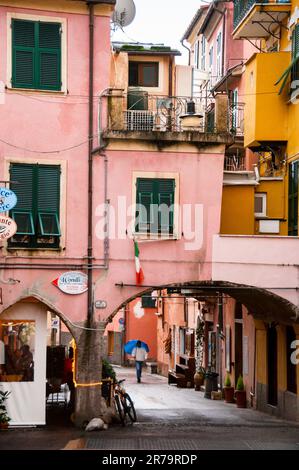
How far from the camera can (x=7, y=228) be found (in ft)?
80.6

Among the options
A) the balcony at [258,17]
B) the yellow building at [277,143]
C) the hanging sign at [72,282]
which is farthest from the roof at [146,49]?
the hanging sign at [72,282]

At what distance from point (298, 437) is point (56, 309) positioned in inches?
260

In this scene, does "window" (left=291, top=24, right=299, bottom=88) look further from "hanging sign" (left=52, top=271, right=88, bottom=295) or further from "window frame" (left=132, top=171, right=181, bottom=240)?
"hanging sign" (left=52, top=271, right=88, bottom=295)

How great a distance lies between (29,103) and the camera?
26750 mm

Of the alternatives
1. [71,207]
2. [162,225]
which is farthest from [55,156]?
[162,225]

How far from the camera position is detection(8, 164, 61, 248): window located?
26516 millimetres

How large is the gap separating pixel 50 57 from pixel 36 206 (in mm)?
3725

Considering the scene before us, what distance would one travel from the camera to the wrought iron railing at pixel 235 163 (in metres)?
37.4

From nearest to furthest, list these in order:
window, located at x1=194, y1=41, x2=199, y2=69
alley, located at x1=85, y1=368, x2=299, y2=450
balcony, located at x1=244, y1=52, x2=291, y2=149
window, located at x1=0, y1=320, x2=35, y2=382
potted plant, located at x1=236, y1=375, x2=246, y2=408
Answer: alley, located at x1=85, y1=368, x2=299, y2=450 → window, located at x1=0, y1=320, x2=35, y2=382 → balcony, located at x1=244, y1=52, x2=291, y2=149 → potted plant, located at x1=236, y1=375, x2=246, y2=408 → window, located at x1=194, y1=41, x2=199, y2=69

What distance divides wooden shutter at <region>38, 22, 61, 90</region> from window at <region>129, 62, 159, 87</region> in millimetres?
5939

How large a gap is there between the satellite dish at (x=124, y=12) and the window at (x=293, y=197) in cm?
607

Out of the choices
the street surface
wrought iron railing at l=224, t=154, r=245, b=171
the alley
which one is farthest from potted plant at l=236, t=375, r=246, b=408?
wrought iron railing at l=224, t=154, r=245, b=171

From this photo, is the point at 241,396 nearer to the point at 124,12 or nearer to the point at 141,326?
the point at 124,12

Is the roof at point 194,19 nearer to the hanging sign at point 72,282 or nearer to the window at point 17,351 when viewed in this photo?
the hanging sign at point 72,282
